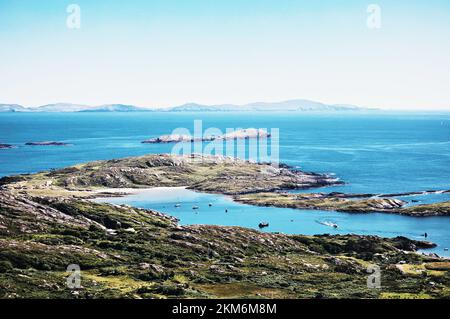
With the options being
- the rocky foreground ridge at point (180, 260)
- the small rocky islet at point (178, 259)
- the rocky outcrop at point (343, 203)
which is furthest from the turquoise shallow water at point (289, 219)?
the rocky foreground ridge at point (180, 260)

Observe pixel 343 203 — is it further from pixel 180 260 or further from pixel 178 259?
pixel 180 260

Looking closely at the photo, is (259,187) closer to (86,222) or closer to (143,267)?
(86,222)

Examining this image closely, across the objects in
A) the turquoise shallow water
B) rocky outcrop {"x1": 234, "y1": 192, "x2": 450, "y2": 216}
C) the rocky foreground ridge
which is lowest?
the turquoise shallow water

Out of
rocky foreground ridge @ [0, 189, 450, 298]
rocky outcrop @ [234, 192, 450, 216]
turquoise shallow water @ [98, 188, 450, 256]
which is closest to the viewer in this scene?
rocky foreground ridge @ [0, 189, 450, 298]

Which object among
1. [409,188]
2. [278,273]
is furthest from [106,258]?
[409,188]

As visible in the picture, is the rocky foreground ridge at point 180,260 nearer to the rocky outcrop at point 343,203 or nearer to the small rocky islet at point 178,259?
the small rocky islet at point 178,259

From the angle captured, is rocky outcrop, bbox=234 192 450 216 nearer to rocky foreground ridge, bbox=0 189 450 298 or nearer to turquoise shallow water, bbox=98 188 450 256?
turquoise shallow water, bbox=98 188 450 256

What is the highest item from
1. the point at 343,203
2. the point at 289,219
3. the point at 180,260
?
the point at 180,260

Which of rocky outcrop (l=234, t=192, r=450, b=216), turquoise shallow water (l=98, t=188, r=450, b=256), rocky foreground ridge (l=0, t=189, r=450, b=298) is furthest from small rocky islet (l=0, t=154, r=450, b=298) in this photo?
rocky outcrop (l=234, t=192, r=450, b=216)

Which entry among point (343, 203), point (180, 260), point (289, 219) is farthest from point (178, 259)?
point (343, 203)
